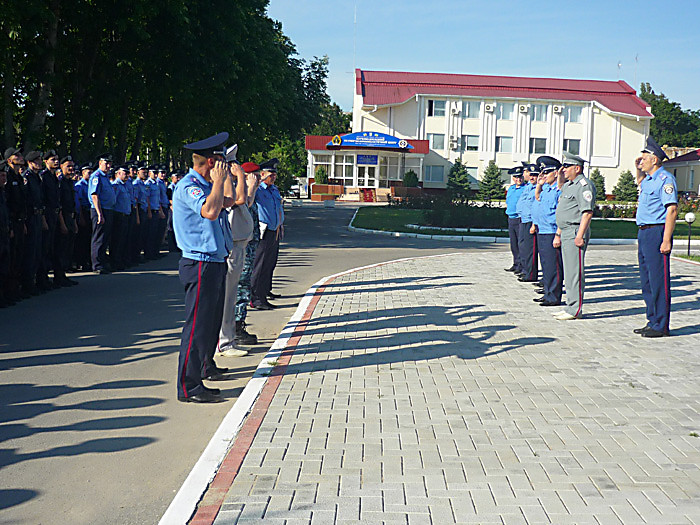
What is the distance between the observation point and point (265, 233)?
1058 cm

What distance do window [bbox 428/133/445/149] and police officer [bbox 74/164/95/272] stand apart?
1913 inches

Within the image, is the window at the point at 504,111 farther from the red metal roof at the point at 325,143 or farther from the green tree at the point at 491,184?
the red metal roof at the point at 325,143

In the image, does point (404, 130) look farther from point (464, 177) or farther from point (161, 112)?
point (161, 112)

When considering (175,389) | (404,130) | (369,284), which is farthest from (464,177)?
(175,389)

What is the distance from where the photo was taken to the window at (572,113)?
61344 mm

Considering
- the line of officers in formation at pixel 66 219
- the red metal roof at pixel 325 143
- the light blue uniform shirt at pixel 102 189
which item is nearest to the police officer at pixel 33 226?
the line of officers in formation at pixel 66 219

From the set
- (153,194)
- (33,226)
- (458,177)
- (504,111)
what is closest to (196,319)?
(33,226)

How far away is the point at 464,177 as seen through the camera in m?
57.5

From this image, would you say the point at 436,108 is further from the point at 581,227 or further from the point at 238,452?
the point at 238,452

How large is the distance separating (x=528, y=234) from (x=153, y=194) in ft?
28.9

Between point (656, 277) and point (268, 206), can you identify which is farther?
point (268, 206)

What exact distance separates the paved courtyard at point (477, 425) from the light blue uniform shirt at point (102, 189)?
607cm

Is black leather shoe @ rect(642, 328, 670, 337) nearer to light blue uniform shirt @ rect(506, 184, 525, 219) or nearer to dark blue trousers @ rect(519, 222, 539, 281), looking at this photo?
dark blue trousers @ rect(519, 222, 539, 281)

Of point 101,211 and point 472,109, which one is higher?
point 472,109
